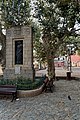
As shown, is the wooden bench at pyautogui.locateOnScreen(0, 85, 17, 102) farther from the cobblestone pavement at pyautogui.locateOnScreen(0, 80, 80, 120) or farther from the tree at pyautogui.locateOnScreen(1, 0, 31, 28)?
the tree at pyautogui.locateOnScreen(1, 0, 31, 28)

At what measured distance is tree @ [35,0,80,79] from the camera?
54.5 feet

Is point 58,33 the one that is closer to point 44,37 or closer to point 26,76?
point 44,37

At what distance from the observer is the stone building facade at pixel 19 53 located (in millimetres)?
12047

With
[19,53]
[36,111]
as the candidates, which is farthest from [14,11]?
[36,111]

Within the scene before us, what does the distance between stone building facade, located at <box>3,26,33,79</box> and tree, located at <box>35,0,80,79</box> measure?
554 cm

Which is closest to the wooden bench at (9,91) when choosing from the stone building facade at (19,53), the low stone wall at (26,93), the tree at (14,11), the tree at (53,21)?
the low stone wall at (26,93)

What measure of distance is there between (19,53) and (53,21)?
6504 millimetres

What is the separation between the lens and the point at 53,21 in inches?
679

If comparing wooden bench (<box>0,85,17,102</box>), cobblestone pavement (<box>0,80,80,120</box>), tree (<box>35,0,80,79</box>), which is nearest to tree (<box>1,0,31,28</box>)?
tree (<box>35,0,80,79</box>)

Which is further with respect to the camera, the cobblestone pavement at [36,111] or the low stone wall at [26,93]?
the low stone wall at [26,93]

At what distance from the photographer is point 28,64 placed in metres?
12.0

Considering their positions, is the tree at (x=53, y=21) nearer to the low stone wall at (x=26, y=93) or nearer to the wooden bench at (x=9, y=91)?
the low stone wall at (x=26, y=93)

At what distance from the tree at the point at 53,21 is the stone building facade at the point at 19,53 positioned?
18.2 ft

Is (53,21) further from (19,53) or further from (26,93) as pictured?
(26,93)
